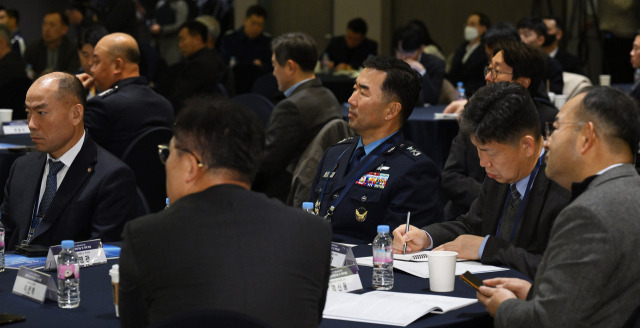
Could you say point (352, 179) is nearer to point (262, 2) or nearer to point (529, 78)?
point (529, 78)

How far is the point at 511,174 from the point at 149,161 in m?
2.31

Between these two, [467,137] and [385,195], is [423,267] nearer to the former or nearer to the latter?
[385,195]

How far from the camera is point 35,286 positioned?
8.20 ft

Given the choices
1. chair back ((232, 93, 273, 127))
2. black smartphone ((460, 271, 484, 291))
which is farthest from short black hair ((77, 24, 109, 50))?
black smartphone ((460, 271, 484, 291))

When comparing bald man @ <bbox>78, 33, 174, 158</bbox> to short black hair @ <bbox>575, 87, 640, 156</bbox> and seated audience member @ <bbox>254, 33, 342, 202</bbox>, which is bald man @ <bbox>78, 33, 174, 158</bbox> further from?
short black hair @ <bbox>575, 87, 640, 156</bbox>

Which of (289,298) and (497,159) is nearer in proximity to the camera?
(289,298)

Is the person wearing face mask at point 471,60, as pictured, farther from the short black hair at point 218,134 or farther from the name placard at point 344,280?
the short black hair at point 218,134

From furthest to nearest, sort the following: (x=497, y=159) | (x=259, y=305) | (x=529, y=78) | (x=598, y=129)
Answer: (x=529, y=78)
(x=497, y=159)
(x=598, y=129)
(x=259, y=305)

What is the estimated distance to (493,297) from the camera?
2320mm

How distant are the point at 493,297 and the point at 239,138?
0.81 m

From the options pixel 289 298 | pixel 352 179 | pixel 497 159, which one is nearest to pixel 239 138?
pixel 289 298

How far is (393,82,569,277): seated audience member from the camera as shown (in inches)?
117

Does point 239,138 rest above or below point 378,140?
above

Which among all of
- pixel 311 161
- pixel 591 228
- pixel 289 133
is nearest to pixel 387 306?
pixel 591 228
